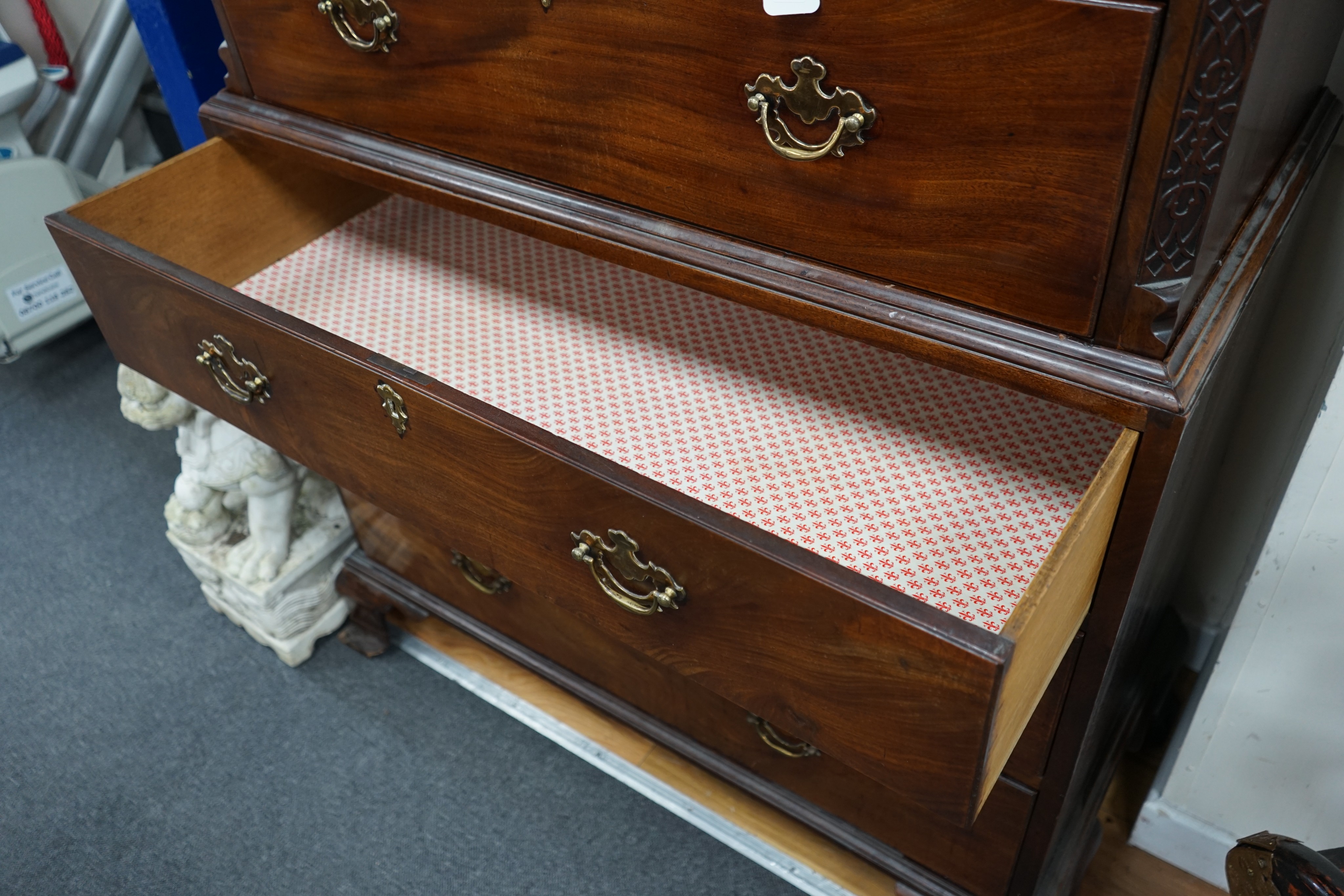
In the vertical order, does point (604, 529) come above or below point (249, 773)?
above

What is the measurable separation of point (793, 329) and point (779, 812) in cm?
45

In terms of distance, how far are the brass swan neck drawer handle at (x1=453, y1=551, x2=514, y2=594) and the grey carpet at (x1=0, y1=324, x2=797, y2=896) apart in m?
0.22

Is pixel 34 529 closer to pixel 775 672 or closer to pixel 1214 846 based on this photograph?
pixel 775 672

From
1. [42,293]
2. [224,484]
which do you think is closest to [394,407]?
[224,484]

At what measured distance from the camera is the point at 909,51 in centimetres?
49

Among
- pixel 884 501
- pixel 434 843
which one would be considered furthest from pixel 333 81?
pixel 434 843

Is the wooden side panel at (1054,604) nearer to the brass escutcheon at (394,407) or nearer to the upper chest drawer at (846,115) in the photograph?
the upper chest drawer at (846,115)

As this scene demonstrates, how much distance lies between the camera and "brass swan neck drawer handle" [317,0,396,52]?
692 mm

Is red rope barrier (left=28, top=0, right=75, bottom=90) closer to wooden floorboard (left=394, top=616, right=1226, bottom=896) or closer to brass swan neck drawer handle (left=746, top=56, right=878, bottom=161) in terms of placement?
wooden floorboard (left=394, top=616, right=1226, bottom=896)

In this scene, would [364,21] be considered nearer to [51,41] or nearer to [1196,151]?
[1196,151]

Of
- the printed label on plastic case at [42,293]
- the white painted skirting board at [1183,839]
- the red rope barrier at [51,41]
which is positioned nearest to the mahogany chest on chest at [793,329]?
the white painted skirting board at [1183,839]

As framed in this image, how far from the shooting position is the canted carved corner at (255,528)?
1.06 metres

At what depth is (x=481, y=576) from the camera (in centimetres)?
100

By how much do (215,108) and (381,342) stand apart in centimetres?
24
